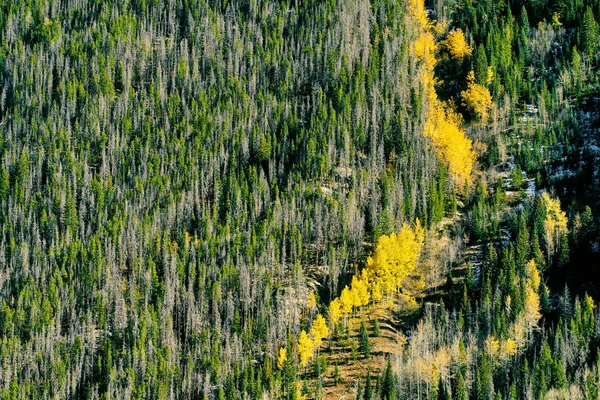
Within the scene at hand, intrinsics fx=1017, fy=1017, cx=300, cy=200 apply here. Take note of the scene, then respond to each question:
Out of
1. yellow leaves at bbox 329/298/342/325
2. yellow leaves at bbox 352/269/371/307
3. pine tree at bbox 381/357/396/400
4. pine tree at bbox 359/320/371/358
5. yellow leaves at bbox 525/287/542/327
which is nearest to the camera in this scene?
pine tree at bbox 381/357/396/400

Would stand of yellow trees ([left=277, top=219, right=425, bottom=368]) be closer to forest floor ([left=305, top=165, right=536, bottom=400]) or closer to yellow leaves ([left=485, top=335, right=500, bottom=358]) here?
forest floor ([left=305, top=165, right=536, bottom=400])

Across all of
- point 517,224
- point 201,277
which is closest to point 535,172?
point 517,224

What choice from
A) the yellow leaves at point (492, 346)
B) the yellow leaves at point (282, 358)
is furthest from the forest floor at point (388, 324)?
the yellow leaves at point (492, 346)

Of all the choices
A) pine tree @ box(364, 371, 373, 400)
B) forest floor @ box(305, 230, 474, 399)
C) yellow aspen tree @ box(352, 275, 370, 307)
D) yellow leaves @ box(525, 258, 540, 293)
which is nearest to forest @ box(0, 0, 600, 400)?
pine tree @ box(364, 371, 373, 400)

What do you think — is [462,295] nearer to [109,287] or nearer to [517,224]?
[517,224]

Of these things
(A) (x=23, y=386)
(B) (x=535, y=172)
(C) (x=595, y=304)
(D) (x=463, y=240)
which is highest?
(B) (x=535, y=172)

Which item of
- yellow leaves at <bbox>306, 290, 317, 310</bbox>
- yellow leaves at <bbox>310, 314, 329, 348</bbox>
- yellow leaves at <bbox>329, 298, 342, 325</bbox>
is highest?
yellow leaves at <bbox>306, 290, 317, 310</bbox>

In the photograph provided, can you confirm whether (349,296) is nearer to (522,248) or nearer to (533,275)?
(533,275)
